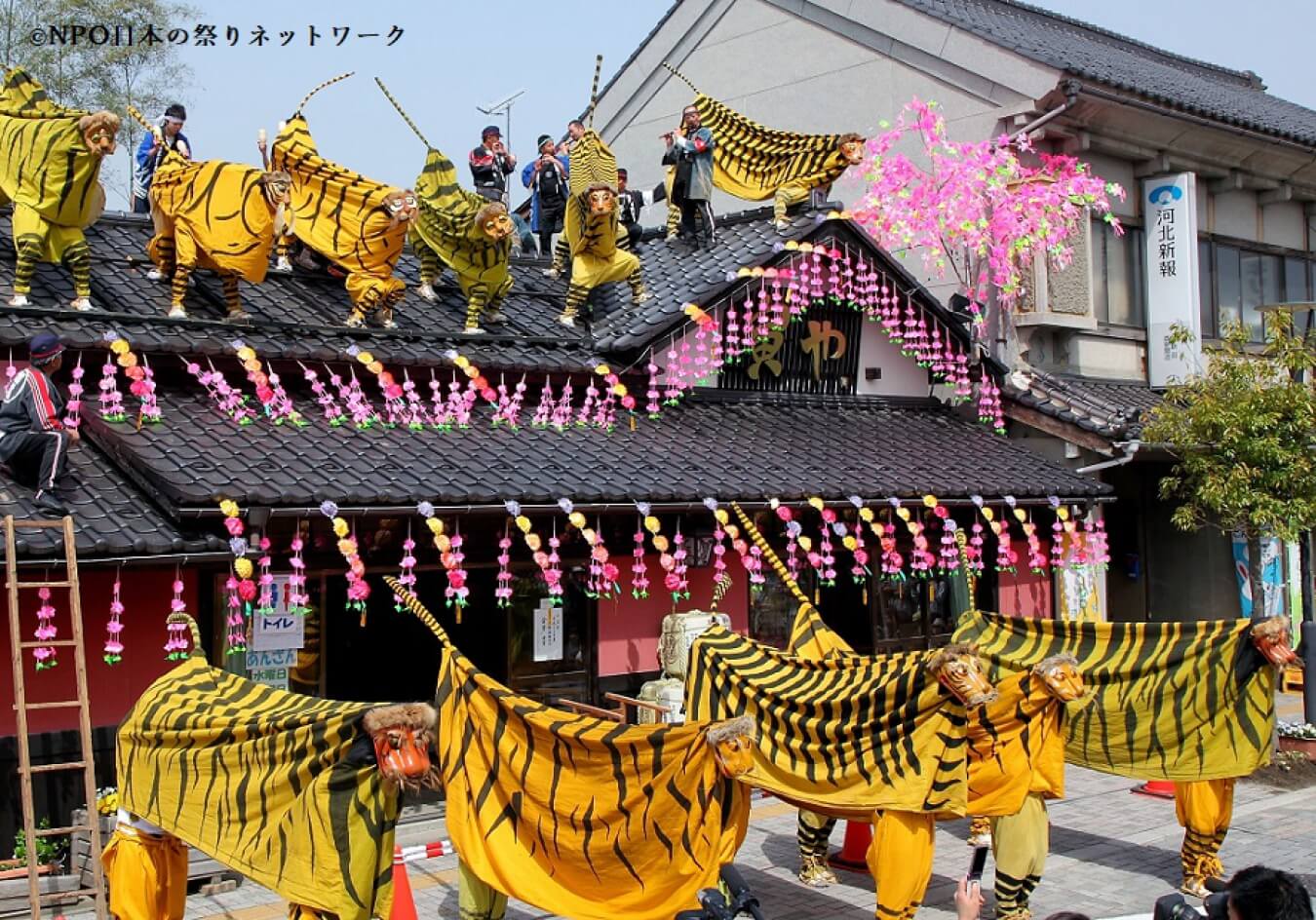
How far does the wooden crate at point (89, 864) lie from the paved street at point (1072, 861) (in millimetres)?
135

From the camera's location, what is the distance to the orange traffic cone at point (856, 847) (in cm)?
1057

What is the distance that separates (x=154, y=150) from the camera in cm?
1526

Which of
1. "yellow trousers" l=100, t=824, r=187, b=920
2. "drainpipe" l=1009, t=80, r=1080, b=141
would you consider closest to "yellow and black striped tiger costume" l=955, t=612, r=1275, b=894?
"yellow trousers" l=100, t=824, r=187, b=920

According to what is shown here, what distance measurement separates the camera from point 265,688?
7988 mm

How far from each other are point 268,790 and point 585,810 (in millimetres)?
1726

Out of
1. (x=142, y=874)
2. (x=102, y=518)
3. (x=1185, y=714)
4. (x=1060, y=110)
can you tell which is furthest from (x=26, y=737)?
(x=1060, y=110)

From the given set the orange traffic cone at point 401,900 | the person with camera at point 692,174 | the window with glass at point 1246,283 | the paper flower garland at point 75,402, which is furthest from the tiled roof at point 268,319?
the window with glass at point 1246,283

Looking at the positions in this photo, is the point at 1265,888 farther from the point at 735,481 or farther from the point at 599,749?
the point at 735,481

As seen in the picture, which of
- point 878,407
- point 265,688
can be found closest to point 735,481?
point 878,407

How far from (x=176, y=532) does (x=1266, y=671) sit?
800 centimetres

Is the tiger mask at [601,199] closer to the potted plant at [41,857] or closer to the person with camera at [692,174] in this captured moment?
the person with camera at [692,174]

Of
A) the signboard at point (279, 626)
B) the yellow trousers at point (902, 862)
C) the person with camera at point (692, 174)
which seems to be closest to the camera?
the yellow trousers at point (902, 862)

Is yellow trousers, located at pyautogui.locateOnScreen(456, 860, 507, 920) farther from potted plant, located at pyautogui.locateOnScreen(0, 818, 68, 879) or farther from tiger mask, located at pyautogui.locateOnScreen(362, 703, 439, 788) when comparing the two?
potted plant, located at pyautogui.locateOnScreen(0, 818, 68, 879)

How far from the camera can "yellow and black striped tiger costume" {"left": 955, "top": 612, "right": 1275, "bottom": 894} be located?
31.9 ft
